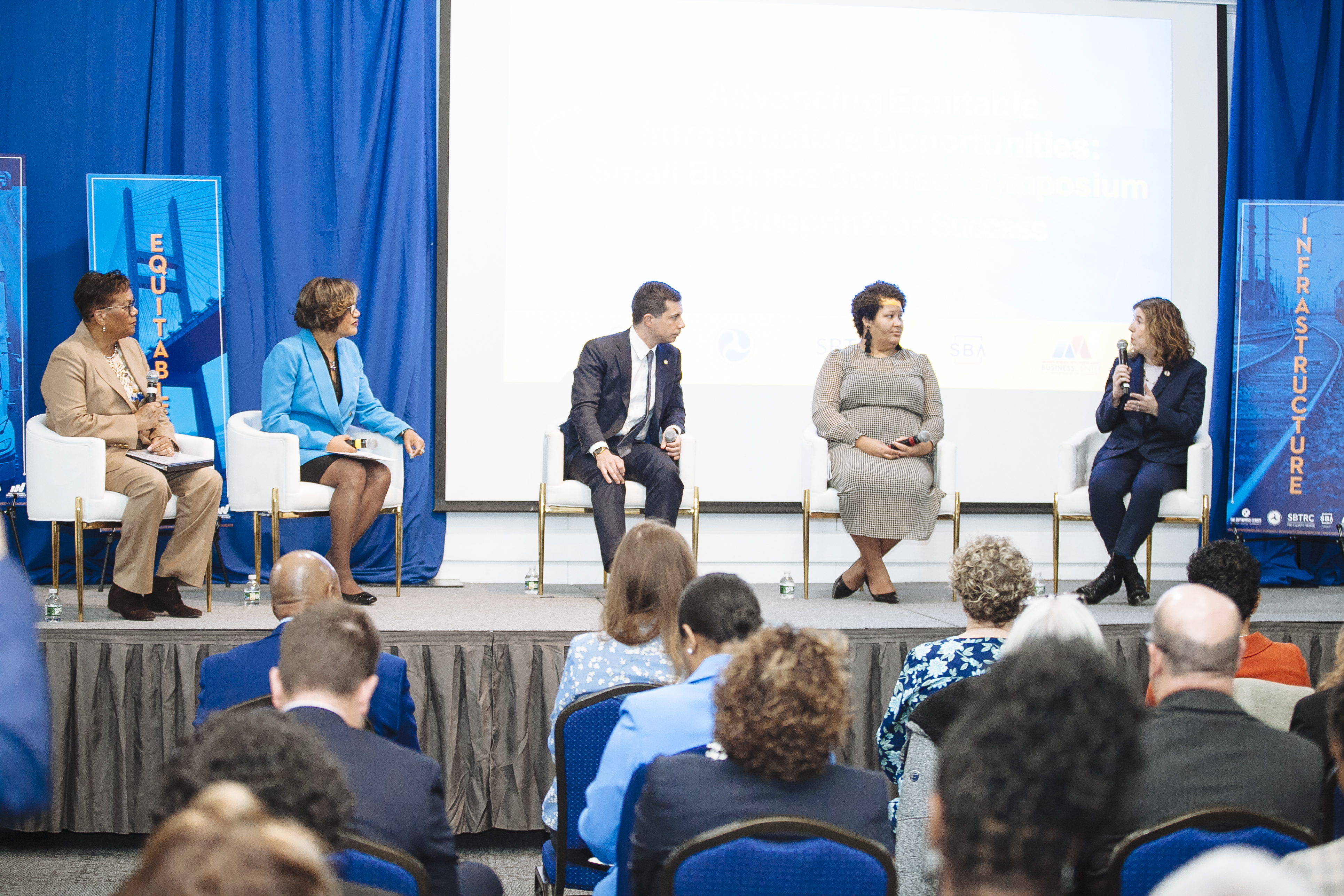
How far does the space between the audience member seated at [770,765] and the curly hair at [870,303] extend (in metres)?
3.24

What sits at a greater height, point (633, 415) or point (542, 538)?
point (633, 415)

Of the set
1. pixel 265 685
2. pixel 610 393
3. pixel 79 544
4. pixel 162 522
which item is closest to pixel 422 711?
pixel 265 685

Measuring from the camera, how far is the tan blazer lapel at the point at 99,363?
12.6ft

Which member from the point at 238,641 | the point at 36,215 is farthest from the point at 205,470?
the point at 36,215

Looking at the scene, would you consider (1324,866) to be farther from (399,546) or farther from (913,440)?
(399,546)

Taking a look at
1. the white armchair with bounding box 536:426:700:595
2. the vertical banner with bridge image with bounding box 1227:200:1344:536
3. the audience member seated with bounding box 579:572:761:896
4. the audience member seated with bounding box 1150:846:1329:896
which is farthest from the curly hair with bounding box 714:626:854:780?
the vertical banner with bridge image with bounding box 1227:200:1344:536

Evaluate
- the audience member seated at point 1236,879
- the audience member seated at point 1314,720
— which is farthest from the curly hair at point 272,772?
the audience member seated at point 1314,720

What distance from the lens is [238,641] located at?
10.8 feet

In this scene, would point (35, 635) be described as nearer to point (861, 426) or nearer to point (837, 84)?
point (861, 426)

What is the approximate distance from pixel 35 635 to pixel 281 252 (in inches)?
171

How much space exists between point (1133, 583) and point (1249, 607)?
5.94 ft

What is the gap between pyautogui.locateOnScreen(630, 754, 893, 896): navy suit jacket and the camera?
1382mm

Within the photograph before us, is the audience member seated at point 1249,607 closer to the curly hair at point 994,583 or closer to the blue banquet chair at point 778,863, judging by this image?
the curly hair at point 994,583

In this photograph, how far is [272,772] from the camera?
39.8 inches
